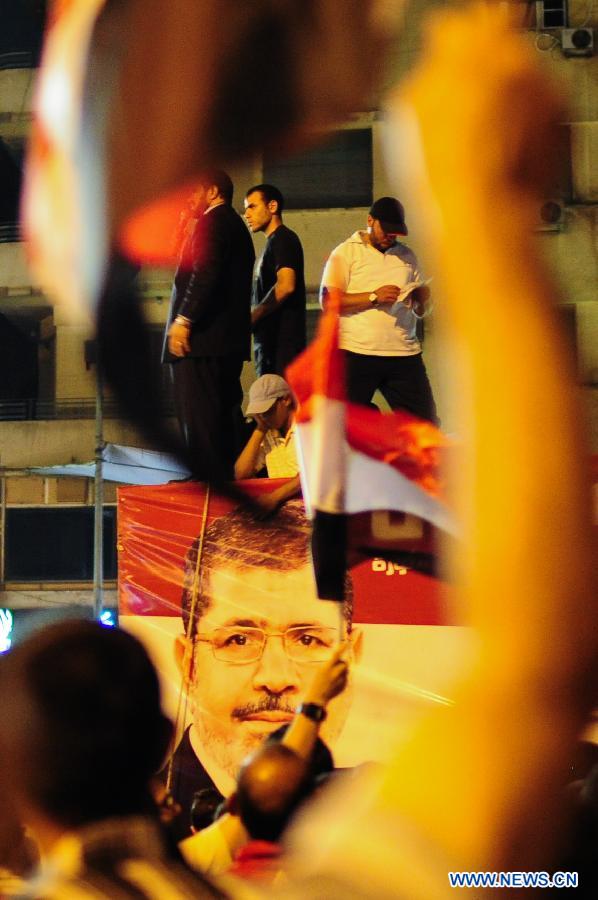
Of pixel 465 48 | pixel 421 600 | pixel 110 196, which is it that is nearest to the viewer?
pixel 465 48

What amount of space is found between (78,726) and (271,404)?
3205mm

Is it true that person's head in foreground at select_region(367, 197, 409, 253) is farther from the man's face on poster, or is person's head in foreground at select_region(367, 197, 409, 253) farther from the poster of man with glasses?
the man's face on poster

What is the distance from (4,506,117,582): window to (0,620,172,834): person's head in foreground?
14851 millimetres

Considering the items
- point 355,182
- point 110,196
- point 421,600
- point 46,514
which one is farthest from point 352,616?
point 46,514

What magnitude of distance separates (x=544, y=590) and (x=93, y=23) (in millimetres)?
736

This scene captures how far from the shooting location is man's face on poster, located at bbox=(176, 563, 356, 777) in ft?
12.6

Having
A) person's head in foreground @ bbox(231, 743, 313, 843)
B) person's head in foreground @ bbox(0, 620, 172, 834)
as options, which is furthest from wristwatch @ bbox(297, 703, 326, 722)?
person's head in foreground @ bbox(0, 620, 172, 834)

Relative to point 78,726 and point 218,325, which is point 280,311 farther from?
point 78,726

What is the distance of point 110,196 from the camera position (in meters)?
1.26

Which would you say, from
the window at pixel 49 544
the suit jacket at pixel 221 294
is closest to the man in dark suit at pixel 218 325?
the suit jacket at pixel 221 294

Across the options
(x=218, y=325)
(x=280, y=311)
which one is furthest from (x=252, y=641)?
(x=280, y=311)

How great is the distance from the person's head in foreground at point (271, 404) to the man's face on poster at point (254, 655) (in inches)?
23.7

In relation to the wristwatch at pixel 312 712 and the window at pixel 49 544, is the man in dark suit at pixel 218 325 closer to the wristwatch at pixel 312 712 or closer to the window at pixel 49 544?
the wristwatch at pixel 312 712

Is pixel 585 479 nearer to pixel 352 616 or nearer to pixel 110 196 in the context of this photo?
pixel 110 196
